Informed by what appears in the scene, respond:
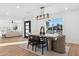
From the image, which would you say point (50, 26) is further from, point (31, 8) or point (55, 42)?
point (31, 8)

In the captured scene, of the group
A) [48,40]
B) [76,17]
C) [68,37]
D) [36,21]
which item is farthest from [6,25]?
[76,17]

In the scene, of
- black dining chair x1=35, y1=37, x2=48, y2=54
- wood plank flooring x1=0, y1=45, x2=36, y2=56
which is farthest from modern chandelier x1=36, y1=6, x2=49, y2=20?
wood plank flooring x1=0, y1=45, x2=36, y2=56

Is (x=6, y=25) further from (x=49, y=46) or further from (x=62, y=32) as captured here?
(x=62, y=32)

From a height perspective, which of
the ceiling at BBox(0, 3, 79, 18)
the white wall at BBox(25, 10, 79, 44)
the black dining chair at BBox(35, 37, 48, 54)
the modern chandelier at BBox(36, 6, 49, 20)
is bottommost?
the black dining chair at BBox(35, 37, 48, 54)

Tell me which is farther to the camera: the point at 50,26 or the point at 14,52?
the point at 14,52

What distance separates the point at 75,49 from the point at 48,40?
1.34m

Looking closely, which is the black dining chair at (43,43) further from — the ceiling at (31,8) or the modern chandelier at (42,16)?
the ceiling at (31,8)

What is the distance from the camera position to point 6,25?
175 inches

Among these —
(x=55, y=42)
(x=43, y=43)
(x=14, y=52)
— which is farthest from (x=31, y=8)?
(x=14, y=52)

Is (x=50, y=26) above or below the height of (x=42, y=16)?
below

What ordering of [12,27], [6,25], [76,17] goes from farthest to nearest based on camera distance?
[12,27], [6,25], [76,17]

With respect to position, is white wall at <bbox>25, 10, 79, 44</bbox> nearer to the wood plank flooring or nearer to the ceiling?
the ceiling

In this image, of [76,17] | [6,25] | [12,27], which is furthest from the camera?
[12,27]

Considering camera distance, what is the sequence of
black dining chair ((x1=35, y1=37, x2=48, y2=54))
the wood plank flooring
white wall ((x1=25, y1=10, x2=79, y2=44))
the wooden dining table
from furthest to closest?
1. black dining chair ((x1=35, y1=37, x2=48, y2=54))
2. the wooden dining table
3. the wood plank flooring
4. white wall ((x1=25, y1=10, x2=79, y2=44))
